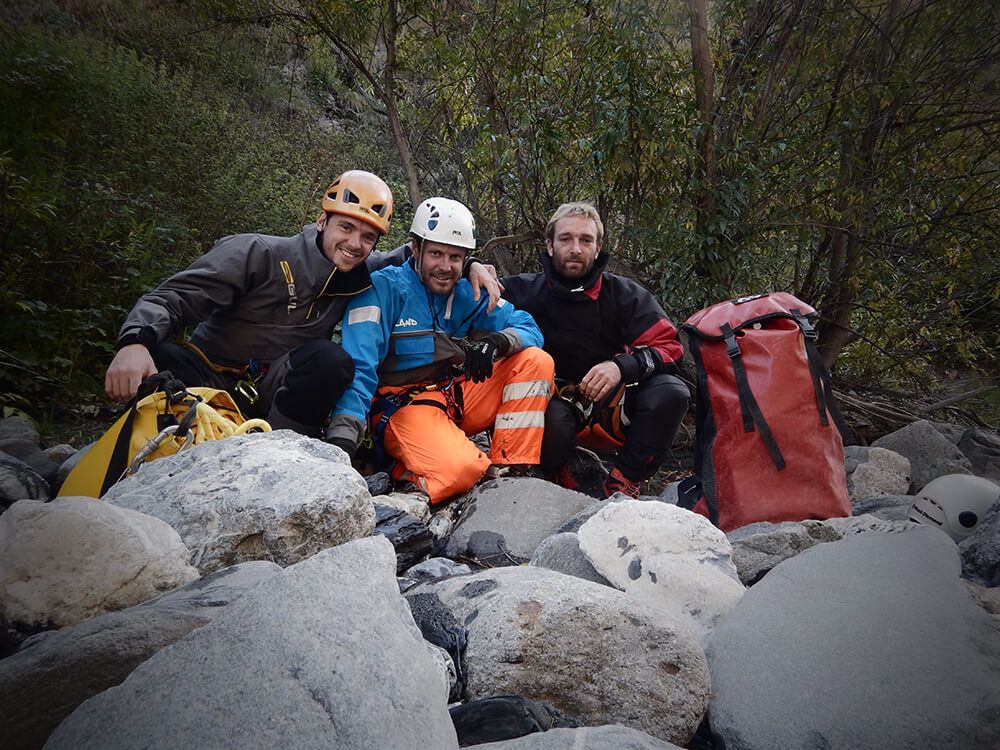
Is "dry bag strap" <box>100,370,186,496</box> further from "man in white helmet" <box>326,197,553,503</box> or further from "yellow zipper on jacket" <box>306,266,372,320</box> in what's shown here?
"yellow zipper on jacket" <box>306,266,372,320</box>

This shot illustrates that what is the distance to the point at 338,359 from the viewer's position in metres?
3.34

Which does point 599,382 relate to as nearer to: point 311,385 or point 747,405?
point 747,405

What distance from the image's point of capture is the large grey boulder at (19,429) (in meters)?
4.05

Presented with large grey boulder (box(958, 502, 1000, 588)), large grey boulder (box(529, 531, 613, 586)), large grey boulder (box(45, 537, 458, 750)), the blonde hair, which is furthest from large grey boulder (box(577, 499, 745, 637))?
the blonde hair

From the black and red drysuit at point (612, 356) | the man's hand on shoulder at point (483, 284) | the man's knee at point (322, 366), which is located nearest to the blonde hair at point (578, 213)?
the black and red drysuit at point (612, 356)

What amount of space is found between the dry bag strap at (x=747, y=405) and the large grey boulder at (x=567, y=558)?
50.9 inches

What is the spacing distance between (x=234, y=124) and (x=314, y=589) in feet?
28.9

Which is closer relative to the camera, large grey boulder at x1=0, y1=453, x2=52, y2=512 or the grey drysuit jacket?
large grey boulder at x1=0, y1=453, x2=52, y2=512

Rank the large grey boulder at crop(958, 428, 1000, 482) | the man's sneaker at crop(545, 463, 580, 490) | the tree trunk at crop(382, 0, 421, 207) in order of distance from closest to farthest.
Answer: the man's sneaker at crop(545, 463, 580, 490)
the large grey boulder at crop(958, 428, 1000, 482)
the tree trunk at crop(382, 0, 421, 207)

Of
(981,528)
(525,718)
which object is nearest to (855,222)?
(981,528)

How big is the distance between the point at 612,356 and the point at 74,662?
3550 millimetres

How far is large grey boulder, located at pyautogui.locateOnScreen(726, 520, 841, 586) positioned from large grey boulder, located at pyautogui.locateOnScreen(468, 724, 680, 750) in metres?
1.25

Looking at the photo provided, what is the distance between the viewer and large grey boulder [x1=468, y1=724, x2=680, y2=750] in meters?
1.22

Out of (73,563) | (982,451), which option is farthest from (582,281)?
(982,451)
